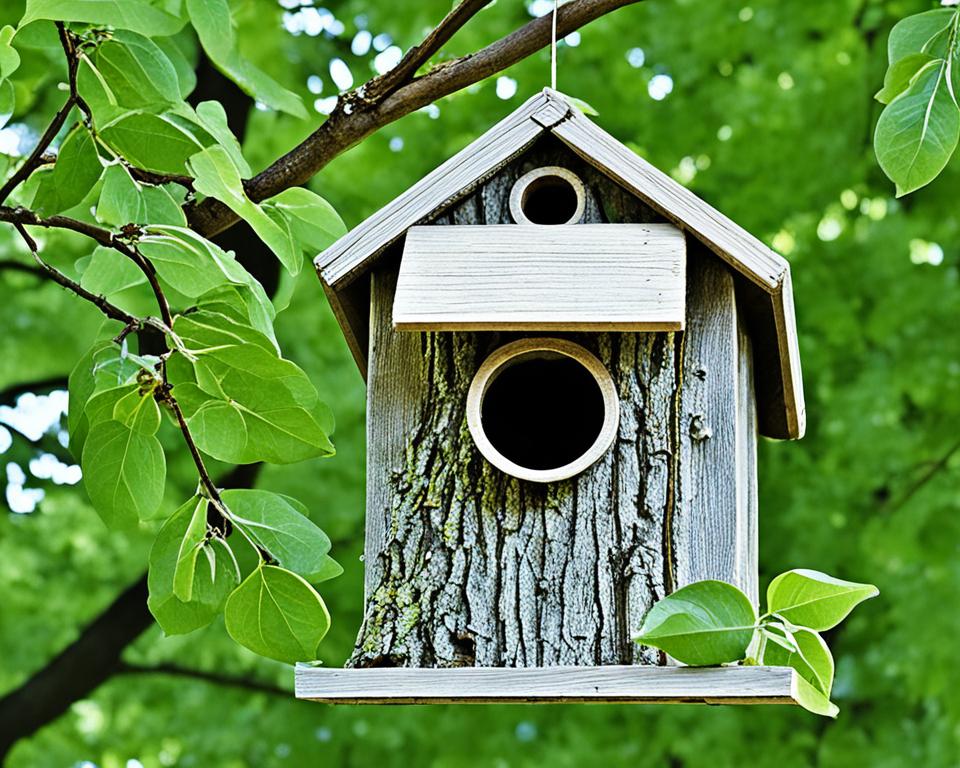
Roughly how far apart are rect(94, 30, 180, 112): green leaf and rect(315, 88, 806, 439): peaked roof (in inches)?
12.5

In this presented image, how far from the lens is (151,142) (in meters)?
1.44

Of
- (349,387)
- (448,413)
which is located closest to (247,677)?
(349,387)

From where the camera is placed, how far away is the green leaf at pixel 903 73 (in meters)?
1.45

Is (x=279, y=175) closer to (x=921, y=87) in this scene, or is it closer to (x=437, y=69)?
(x=437, y=69)

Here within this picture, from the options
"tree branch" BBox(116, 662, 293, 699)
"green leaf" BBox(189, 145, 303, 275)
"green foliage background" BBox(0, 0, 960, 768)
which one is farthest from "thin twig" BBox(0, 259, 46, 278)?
"green leaf" BBox(189, 145, 303, 275)

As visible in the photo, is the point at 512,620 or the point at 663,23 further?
the point at 663,23

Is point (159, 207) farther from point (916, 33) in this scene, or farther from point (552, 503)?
point (916, 33)

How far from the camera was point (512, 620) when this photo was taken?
5.29 ft

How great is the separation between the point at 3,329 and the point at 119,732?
1807 mm

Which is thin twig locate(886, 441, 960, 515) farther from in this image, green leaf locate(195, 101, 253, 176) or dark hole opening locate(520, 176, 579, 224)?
green leaf locate(195, 101, 253, 176)

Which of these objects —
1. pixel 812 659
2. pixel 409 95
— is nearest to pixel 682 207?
pixel 409 95

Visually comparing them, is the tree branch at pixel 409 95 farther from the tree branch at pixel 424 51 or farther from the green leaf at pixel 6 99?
the green leaf at pixel 6 99

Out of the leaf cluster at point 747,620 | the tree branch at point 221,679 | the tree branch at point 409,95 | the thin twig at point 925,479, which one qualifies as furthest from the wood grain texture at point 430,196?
the tree branch at point 221,679

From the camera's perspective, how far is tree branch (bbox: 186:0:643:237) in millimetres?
1611
